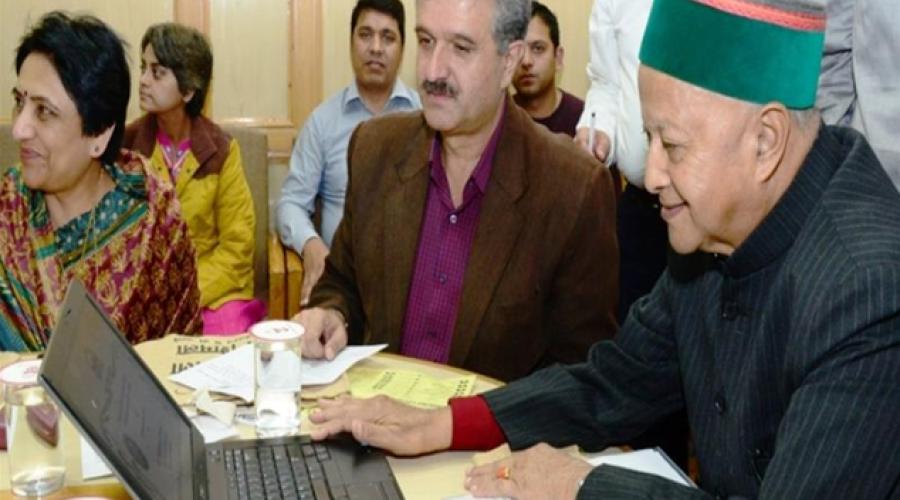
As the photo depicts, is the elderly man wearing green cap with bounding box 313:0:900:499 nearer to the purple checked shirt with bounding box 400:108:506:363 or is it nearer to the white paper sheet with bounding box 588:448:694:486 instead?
the white paper sheet with bounding box 588:448:694:486

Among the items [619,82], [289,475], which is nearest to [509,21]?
[619,82]

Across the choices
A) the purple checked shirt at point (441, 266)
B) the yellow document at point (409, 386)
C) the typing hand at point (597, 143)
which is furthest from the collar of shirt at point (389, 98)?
the yellow document at point (409, 386)

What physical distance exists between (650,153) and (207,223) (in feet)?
8.16

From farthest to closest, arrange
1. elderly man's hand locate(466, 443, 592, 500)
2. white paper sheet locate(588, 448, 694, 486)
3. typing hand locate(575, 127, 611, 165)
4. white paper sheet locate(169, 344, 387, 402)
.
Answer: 1. typing hand locate(575, 127, 611, 165)
2. white paper sheet locate(169, 344, 387, 402)
3. white paper sheet locate(588, 448, 694, 486)
4. elderly man's hand locate(466, 443, 592, 500)

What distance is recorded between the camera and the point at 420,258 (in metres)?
2.14

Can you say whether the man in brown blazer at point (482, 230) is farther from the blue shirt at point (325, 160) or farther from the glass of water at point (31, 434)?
the blue shirt at point (325, 160)

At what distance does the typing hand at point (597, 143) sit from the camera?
2.49 meters

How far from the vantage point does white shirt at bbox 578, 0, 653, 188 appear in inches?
98.6

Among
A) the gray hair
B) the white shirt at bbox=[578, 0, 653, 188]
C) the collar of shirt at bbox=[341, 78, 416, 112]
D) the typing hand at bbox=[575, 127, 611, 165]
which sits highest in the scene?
the gray hair

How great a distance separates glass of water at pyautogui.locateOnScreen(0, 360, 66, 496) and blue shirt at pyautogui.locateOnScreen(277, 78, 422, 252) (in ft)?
7.52

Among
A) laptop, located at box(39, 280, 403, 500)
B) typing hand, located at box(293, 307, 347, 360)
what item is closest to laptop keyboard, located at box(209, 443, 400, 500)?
laptop, located at box(39, 280, 403, 500)

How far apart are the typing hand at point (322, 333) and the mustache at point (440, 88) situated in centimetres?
54

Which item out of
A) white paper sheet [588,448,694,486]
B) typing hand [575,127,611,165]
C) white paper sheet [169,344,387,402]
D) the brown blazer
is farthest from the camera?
typing hand [575,127,611,165]

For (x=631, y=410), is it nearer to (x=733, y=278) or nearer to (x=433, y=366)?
(x=733, y=278)
